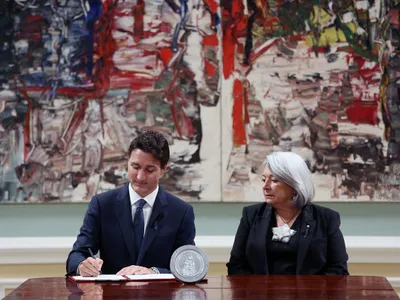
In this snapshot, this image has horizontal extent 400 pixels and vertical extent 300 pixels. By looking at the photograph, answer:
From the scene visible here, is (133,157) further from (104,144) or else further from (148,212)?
(104,144)

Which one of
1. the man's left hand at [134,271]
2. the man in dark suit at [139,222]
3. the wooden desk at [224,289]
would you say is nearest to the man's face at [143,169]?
the man in dark suit at [139,222]

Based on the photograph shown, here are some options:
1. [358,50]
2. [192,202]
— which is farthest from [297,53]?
[192,202]

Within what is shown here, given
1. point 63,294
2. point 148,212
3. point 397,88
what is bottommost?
point 63,294

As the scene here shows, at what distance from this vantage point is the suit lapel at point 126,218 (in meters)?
4.22

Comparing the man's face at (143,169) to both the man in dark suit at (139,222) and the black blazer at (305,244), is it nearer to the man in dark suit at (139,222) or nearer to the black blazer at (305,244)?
the man in dark suit at (139,222)

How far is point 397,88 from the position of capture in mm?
5574

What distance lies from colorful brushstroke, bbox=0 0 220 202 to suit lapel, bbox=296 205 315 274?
1.14 meters

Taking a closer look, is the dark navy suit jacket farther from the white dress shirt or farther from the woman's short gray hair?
the woman's short gray hair

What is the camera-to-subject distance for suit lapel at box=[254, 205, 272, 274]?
440cm

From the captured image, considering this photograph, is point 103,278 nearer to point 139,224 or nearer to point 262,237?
point 139,224

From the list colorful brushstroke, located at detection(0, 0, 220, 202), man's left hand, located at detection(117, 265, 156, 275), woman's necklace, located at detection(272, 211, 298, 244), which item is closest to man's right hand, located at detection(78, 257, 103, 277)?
man's left hand, located at detection(117, 265, 156, 275)

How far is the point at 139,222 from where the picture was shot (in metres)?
4.27

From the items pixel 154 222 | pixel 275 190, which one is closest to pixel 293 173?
pixel 275 190

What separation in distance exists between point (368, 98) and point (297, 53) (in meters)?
0.54
